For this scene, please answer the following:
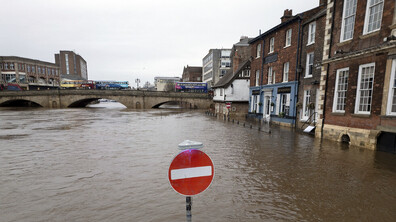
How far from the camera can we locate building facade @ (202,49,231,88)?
5812cm

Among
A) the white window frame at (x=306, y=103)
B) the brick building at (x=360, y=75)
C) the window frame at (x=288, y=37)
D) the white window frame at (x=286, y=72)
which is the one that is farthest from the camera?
the white window frame at (x=286, y=72)

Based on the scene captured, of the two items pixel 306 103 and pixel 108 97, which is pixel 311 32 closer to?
Result: pixel 306 103

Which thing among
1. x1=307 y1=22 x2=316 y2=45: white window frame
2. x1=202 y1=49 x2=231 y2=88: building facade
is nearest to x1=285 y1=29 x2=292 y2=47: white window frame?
x1=307 y1=22 x2=316 y2=45: white window frame

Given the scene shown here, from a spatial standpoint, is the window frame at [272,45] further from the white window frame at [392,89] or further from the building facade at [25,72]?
the building facade at [25,72]

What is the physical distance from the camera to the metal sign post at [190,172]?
7.91 feet

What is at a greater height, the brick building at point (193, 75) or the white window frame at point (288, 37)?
the brick building at point (193, 75)

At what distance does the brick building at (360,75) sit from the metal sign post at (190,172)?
1008 cm

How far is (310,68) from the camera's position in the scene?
15.8 m

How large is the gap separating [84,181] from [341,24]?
14.7 meters

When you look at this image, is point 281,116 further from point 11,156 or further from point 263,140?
point 11,156

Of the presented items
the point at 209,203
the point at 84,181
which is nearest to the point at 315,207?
the point at 209,203

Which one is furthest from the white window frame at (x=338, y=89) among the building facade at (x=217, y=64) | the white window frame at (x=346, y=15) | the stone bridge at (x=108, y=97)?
the building facade at (x=217, y=64)

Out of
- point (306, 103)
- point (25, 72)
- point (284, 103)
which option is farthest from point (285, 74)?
point (25, 72)

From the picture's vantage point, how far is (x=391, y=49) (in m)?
8.25
